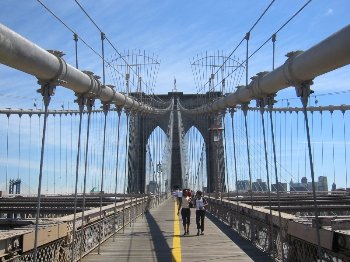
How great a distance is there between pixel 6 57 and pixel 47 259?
331 cm

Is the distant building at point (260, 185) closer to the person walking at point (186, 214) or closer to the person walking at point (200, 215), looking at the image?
the person walking at point (186, 214)


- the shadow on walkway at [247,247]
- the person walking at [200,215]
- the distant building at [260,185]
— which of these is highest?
the distant building at [260,185]

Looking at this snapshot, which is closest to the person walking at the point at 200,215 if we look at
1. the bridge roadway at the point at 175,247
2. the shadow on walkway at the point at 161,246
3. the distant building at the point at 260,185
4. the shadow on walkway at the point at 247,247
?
the bridge roadway at the point at 175,247

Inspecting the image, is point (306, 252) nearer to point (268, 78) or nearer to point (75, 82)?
point (268, 78)

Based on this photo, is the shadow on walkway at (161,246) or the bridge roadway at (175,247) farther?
the shadow on walkway at (161,246)

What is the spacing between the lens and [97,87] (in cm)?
784

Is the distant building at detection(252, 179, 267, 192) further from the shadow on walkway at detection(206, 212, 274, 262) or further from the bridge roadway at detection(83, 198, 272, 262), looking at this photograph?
the bridge roadway at detection(83, 198, 272, 262)

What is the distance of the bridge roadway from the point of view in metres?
8.73

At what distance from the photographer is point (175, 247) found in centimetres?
1020

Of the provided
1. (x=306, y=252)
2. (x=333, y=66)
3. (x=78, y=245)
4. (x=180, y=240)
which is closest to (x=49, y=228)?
(x=78, y=245)

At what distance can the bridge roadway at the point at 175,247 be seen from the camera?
8727mm

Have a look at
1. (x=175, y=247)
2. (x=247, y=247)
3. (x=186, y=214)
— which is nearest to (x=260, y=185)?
(x=186, y=214)

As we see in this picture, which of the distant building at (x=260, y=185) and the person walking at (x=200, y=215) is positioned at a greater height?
the distant building at (x=260, y=185)

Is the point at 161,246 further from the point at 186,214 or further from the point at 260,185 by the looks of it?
the point at 260,185
